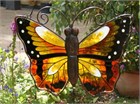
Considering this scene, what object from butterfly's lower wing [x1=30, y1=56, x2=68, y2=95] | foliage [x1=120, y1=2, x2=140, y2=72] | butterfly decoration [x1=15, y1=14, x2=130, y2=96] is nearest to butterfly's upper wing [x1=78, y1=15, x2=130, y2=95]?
butterfly decoration [x1=15, y1=14, x2=130, y2=96]

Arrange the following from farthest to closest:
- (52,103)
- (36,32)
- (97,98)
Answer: (97,98), (52,103), (36,32)

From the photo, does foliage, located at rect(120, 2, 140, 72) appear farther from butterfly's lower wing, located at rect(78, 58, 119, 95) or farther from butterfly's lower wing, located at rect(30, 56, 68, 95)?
butterfly's lower wing, located at rect(30, 56, 68, 95)

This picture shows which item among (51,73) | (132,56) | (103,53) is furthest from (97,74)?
(132,56)

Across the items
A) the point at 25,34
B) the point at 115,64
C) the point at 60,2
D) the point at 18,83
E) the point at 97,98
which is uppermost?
the point at 60,2

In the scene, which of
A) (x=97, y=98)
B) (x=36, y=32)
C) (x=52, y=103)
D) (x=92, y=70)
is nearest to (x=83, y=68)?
(x=92, y=70)

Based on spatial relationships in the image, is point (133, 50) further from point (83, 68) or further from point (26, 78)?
point (83, 68)

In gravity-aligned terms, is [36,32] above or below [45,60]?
above

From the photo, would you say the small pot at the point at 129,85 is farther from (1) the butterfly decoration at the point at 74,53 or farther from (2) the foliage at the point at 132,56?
(1) the butterfly decoration at the point at 74,53
